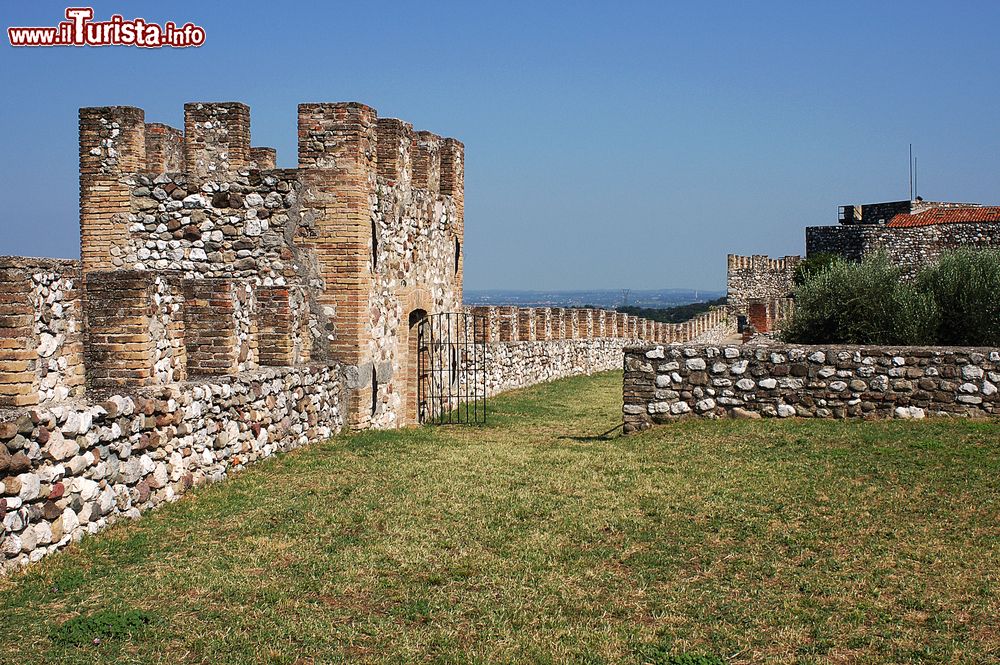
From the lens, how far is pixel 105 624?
475cm

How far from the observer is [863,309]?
12180mm

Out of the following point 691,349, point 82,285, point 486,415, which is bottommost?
point 486,415

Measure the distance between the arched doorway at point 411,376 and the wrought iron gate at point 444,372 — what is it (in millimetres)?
146

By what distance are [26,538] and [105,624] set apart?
1.33 metres

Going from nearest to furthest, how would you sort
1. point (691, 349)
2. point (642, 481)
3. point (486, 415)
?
point (642, 481) → point (691, 349) → point (486, 415)

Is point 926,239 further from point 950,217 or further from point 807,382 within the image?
point 807,382

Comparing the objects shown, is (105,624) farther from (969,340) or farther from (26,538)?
(969,340)

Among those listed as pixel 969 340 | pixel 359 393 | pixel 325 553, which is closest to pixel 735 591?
pixel 325 553

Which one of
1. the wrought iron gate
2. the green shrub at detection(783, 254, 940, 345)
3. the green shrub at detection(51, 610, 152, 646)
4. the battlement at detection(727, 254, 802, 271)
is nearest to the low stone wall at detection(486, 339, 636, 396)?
the wrought iron gate

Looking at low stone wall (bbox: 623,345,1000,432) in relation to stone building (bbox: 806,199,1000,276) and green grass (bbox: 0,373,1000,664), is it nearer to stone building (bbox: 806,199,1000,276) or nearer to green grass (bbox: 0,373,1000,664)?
green grass (bbox: 0,373,1000,664)

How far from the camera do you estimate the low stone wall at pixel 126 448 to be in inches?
226

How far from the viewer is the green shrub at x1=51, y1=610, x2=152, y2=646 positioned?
4.61 meters

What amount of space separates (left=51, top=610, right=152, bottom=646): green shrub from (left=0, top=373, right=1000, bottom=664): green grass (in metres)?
0.02

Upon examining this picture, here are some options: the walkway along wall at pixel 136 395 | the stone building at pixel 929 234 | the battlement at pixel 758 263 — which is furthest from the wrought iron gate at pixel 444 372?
the battlement at pixel 758 263
